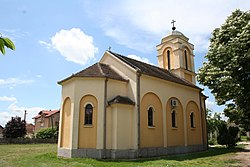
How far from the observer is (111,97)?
55.9 feet

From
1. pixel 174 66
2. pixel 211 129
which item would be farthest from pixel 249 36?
pixel 211 129

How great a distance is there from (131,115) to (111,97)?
2069mm

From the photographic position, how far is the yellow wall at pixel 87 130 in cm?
1595

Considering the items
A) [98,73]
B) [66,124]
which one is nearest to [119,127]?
[66,124]

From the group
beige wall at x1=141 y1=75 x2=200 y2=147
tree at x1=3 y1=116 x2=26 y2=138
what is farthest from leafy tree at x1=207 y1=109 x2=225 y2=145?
tree at x1=3 y1=116 x2=26 y2=138

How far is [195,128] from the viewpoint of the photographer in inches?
890

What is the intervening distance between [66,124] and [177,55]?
15820 millimetres

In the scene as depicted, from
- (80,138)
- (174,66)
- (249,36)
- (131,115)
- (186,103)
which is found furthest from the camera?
(174,66)

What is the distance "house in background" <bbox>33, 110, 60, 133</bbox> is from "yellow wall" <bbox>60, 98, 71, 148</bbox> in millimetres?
32805

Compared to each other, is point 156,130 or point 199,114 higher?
point 199,114

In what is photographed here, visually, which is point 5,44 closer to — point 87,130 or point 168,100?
point 87,130

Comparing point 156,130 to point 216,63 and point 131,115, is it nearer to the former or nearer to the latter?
point 131,115

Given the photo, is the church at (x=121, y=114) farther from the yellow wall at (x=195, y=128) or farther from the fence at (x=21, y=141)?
the fence at (x=21, y=141)

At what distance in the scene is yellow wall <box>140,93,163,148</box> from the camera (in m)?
17.3
